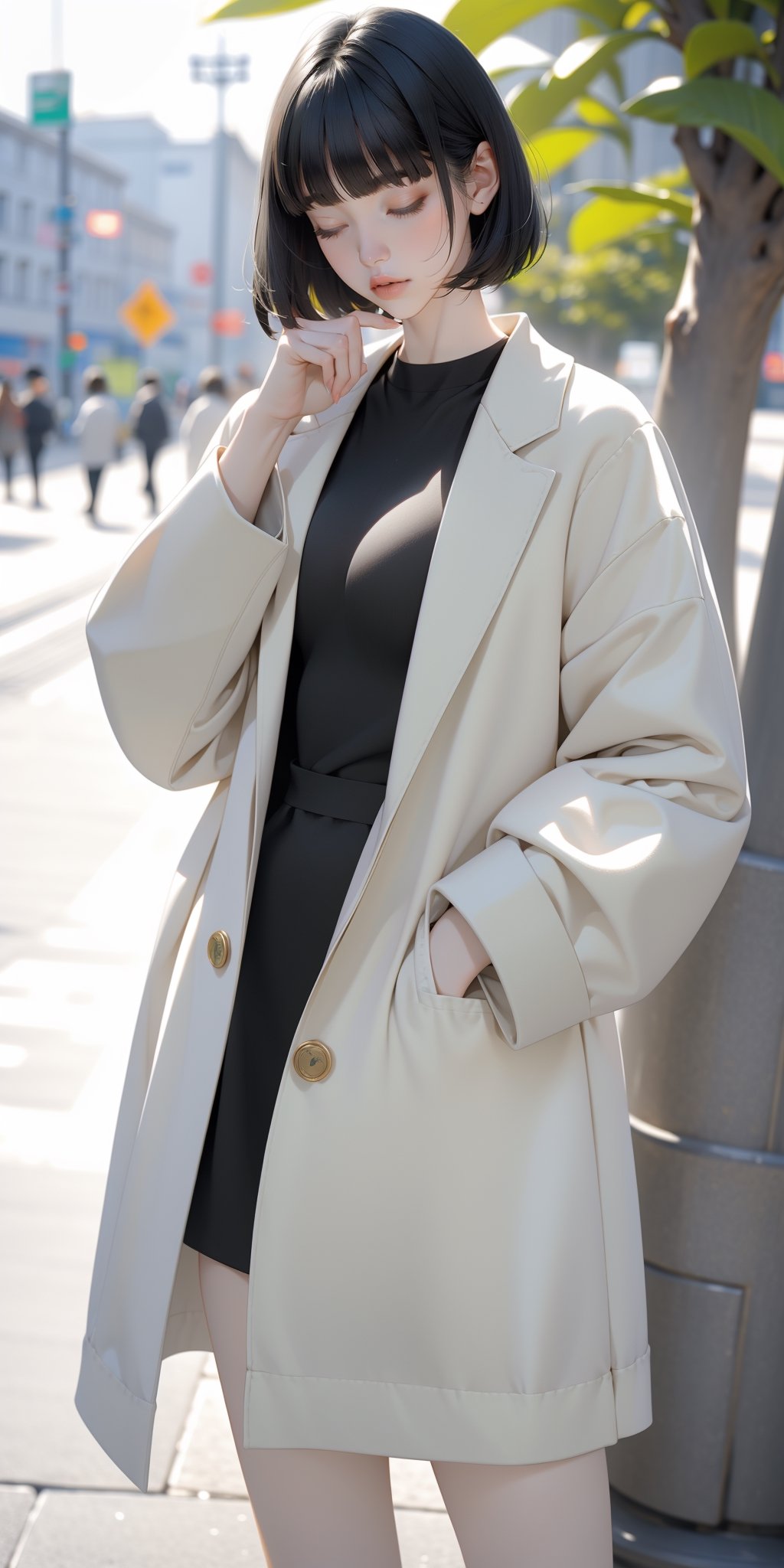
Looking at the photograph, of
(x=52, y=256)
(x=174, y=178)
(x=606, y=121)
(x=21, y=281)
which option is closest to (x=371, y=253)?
(x=606, y=121)

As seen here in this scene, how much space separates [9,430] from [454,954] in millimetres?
18716

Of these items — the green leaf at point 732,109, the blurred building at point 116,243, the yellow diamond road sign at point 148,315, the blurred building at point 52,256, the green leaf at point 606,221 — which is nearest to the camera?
the green leaf at point 732,109

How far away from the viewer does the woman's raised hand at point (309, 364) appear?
144 centimetres

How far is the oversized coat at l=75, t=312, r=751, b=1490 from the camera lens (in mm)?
1265

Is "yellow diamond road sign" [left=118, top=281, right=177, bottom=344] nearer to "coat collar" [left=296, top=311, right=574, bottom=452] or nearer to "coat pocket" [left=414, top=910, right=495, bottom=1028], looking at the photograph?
"coat collar" [left=296, top=311, right=574, bottom=452]

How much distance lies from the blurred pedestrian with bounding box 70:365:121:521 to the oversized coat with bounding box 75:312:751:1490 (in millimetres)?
16053

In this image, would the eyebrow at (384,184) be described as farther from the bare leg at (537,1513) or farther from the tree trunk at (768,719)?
the bare leg at (537,1513)

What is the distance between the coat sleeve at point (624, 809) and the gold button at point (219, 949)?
0.25m

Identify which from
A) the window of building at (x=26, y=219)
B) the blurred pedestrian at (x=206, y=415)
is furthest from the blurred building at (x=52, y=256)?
the blurred pedestrian at (x=206, y=415)

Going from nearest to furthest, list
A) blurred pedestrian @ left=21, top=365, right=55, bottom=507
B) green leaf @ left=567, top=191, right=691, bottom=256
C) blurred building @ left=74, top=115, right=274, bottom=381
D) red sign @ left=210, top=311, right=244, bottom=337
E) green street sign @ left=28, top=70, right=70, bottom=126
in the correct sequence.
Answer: green leaf @ left=567, top=191, right=691, bottom=256
blurred pedestrian @ left=21, top=365, right=55, bottom=507
green street sign @ left=28, top=70, right=70, bottom=126
red sign @ left=210, top=311, right=244, bottom=337
blurred building @ left=74, top=115, right=274, bottom=381

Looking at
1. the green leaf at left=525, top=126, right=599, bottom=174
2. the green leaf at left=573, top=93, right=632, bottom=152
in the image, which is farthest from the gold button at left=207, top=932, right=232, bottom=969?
the green leaf at left=573, top=93, right=632, bottom=152

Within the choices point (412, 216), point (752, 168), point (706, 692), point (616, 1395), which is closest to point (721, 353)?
point (752, 168)

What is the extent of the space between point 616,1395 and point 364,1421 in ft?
0.75

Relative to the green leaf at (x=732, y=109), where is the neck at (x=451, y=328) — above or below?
below
